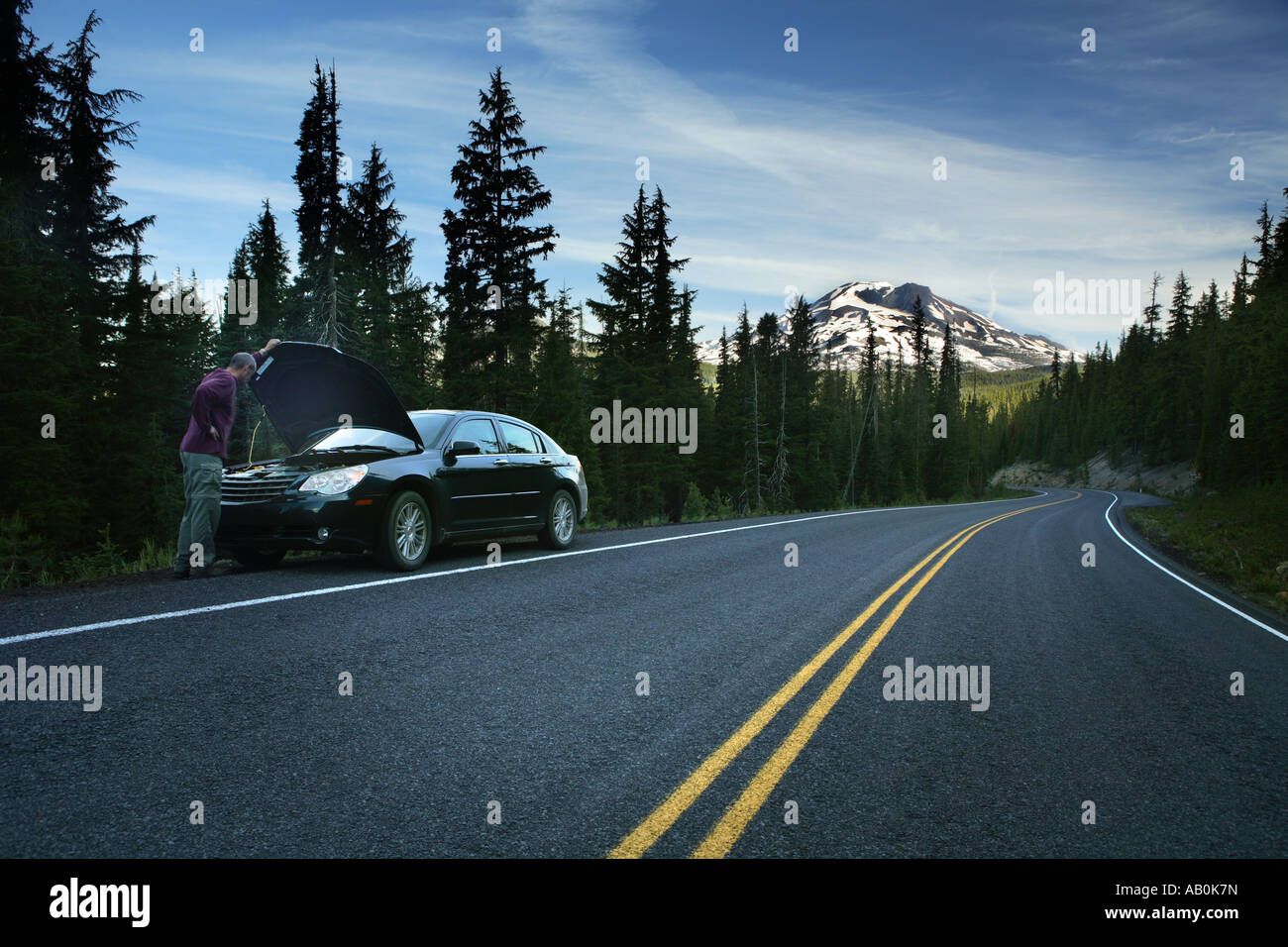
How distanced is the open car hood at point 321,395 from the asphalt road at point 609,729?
1.88 meters

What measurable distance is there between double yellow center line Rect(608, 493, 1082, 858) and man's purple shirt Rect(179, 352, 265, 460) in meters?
5.99

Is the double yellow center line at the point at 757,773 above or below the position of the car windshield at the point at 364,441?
below

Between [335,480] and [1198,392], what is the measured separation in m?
94.5

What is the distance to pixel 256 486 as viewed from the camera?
7832mm

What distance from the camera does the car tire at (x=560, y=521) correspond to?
11.0 metres

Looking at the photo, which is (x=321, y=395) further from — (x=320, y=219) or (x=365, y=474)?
(x=320, y=219)

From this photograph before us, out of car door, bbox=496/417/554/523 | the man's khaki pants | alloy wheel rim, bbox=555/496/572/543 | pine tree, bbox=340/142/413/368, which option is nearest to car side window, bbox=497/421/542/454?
car door, bbox=496/417/554/523

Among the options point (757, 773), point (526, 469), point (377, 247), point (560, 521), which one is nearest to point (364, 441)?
point (526, 469)

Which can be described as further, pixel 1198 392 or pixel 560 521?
pixel 1198 392

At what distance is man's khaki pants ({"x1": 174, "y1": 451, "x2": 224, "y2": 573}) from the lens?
7.48 metres

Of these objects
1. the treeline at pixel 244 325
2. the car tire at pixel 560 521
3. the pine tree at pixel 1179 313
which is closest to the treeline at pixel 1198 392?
the pine tree at pixel 1179 313

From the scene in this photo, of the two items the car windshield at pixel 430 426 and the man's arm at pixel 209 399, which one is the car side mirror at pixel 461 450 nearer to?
the car windshield at pixel 430 426
